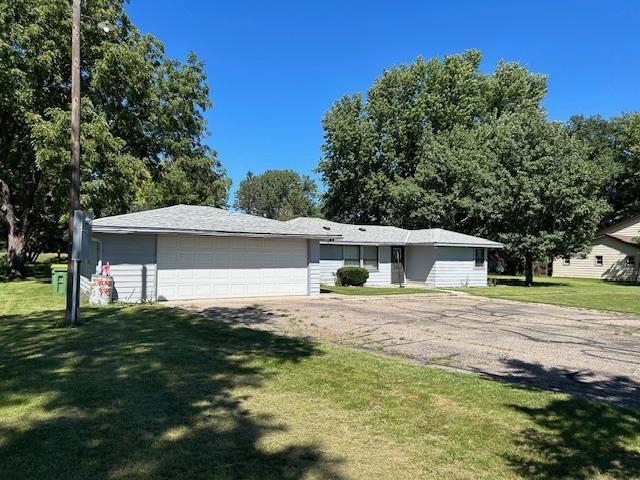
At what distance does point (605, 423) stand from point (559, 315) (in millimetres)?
9951

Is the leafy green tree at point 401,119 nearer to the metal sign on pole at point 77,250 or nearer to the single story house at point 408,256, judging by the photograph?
the single story house at point 408,256

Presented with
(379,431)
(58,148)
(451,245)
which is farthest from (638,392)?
(58,148)

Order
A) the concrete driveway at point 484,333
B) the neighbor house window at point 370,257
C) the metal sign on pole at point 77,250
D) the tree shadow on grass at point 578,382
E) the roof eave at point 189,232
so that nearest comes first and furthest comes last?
the tree shadow on grass at point 578,382
the concrete driveway at point 484,333
the metal sign on pole at point 77,250
the roof eave at point 189,232
the neighbor house window at point 370,257

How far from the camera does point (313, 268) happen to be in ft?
Answer: 60.6

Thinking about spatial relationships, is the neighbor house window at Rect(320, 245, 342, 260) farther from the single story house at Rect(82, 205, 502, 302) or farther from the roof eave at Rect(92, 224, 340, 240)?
the roof eave at Rect(92, 224, 340, 240)

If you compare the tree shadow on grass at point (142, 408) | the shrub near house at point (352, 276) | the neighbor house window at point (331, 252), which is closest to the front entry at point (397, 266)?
the shrub near house at point (352, 276)

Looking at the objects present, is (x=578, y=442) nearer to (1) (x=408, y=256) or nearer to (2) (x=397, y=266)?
(2) (x=397, y=266)

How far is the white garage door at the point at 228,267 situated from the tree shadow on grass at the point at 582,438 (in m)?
12.3

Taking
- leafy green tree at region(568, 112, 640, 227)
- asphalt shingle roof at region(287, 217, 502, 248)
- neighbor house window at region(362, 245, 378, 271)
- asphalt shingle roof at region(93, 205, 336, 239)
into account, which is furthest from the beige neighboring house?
asphalt shingle roof at region(93, 205, 336, 239)

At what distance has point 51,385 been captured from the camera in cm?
541

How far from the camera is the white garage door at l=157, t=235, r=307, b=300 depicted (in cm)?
1566

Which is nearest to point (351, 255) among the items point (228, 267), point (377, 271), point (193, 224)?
point (377, 271)

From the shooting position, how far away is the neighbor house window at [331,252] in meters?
24.1

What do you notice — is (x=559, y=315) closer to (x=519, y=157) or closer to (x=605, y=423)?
(x=605, y=423)
